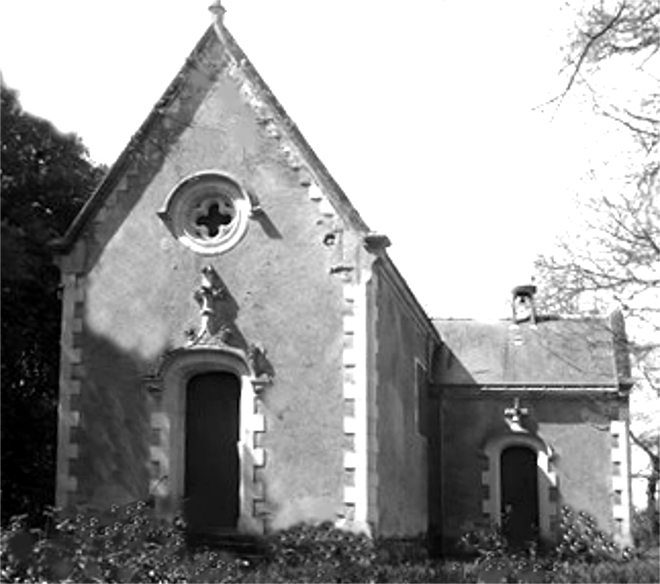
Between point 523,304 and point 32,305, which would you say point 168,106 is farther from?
point 523,304

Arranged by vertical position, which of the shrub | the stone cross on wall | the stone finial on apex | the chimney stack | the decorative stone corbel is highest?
the stone finial on apex

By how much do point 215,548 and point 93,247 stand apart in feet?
18.5

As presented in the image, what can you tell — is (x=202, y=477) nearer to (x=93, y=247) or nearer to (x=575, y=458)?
(x=93, y=247)

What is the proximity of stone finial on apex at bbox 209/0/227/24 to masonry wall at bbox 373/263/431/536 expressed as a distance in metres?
5.25

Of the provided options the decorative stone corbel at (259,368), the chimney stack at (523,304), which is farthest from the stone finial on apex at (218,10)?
the chimney stack at (523,304)

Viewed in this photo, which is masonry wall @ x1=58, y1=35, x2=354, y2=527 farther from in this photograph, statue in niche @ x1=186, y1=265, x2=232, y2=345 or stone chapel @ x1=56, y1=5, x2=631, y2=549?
statue in niche @ x1=186, y1=265, x2=232, y2=345

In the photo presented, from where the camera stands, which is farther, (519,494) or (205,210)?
(519,494)

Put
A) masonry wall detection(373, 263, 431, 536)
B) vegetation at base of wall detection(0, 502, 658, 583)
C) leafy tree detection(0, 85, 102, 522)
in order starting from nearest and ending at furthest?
vegetation at base of wall detection(0, 502, 658, 583) → masonry wall detection(373, 263, 431, 536) → leafy tree detection(0, 85, 102, 522)

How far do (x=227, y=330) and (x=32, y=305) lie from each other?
614cm

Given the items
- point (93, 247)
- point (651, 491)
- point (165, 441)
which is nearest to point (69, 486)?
point (165, 441)

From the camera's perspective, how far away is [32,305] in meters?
21.8

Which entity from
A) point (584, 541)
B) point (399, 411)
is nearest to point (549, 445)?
point (584, 541)

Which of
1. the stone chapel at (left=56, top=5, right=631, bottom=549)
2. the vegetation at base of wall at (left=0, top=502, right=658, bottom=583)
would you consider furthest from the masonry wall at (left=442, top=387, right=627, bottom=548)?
the vegetation at base of wall at (left=0, top=502, right=658, bottom=583)

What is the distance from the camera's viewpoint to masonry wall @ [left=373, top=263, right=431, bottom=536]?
17.8 m
